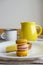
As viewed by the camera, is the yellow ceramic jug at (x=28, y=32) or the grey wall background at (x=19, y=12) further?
the grey wall background at (x=19, y=12)

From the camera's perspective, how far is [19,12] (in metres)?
2.54

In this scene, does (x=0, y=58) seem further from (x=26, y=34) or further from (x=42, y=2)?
(x=42, y=2)

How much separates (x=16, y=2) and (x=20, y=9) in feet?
0.44

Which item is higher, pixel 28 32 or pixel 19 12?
pixel 19 12

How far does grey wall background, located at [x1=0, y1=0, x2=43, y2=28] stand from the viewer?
248 centimetres

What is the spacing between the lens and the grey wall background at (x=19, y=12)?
97.8 inches

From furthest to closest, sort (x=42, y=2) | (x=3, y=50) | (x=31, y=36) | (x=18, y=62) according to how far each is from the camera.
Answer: (x=42, y=2), (x=31, y=36), (x=3, y=50), (x=18, y=62)

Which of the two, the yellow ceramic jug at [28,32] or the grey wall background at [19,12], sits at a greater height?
the grey wall background at [19,12]

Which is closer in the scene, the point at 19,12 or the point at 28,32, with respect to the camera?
the point at 28,32

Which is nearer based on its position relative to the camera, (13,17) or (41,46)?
(41,46)

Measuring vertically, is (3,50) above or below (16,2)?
below

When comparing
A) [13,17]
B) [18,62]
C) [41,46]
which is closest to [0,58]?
[18,62]

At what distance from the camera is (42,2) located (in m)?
2.46

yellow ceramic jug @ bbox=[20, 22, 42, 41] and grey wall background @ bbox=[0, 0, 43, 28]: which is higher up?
grey wall background @ bbox=[0, 0, 43, 28]
